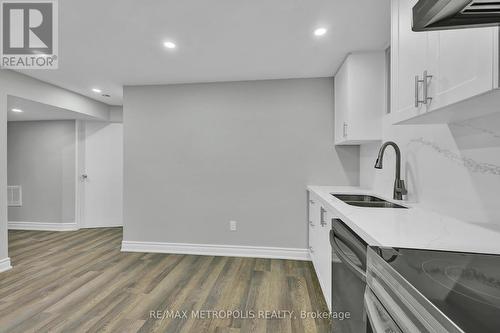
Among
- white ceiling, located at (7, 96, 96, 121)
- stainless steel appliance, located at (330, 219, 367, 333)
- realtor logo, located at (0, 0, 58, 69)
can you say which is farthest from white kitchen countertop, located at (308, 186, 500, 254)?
white ceiling, located at (7, 96, 96, 121)

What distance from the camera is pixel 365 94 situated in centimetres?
248

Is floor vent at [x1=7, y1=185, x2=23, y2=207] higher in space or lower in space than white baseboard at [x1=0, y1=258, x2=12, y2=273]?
higher

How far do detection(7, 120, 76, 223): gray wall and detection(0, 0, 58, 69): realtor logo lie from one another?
88.0 inches

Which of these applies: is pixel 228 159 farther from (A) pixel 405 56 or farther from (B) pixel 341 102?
(A) pixel 405 56

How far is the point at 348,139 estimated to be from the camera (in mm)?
2549

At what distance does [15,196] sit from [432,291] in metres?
6.55

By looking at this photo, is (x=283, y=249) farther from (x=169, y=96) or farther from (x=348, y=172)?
(x=169, y=96)

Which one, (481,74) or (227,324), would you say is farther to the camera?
(227,324)

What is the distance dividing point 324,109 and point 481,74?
8.05ft

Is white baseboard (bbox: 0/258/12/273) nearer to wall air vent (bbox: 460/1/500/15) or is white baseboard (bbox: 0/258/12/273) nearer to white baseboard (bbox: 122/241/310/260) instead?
white baseboard (bbox: 122/241/310/260)

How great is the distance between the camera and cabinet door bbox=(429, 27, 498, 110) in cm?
77

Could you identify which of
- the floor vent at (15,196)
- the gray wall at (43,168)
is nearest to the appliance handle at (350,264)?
the gray wall at (43,168)

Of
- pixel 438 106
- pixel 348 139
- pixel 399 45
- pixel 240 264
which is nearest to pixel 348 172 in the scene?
pixel 348 139

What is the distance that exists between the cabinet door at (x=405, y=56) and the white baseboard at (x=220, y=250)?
7.65ft
